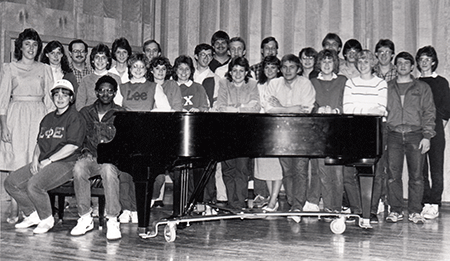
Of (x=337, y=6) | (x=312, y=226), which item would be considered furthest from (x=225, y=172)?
(x=337, y=6)

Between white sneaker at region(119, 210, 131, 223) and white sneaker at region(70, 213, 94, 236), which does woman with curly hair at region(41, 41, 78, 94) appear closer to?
white sneaker at region(119, 210, 131, 223)

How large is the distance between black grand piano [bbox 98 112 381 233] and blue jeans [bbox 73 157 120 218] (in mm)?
315

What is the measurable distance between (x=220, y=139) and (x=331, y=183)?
4.35 ft

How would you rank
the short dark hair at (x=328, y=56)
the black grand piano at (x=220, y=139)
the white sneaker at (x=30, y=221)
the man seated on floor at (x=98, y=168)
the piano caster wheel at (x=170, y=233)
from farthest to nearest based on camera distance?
the short dark hair at (x=328, y=56) < the white sneaker at (x=30, y=221) < the man seated on floor at (x=98, y=168) < the piano caster wheel at (x=170, y=233) < the black grand piano at (x=220, y=139)

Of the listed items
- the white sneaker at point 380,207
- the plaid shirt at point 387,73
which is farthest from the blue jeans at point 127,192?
the plaid shirt at point 387,73

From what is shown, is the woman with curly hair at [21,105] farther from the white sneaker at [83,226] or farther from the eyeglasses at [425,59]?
the eyeglasses at [425,59]

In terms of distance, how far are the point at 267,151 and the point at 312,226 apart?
89cm

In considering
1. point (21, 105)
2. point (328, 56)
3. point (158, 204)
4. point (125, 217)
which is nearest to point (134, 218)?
point (125, 217)

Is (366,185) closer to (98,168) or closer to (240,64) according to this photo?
(240,64)

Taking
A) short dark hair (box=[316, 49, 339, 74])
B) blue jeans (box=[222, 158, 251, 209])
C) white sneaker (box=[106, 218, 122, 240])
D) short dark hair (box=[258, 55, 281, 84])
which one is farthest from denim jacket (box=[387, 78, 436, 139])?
white sneaker (box=[106, 218, 122, 240])

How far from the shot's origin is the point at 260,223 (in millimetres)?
4449

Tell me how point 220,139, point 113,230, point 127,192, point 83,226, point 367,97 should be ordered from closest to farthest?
point 220,139, point 113,230, point 83,226, point 367,97, point 127,192

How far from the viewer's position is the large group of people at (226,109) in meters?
4.11

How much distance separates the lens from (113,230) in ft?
12.3
